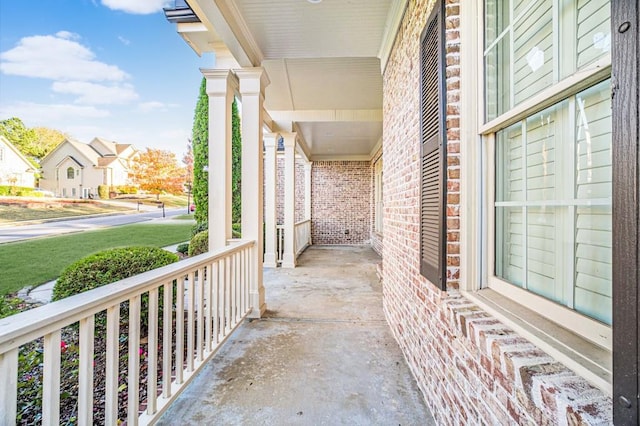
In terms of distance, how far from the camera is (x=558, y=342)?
3.00ft

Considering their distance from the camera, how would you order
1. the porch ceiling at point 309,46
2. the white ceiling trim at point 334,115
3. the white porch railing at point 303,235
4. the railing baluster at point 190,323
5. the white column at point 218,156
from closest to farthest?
the railing baluster at point 190,323, the porch ceiling at point 309,46, the white column at point 218,156, the white ceiling trim at point 334,115, the white porch railing at point 303,235

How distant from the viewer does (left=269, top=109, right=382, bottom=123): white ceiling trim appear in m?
5.43

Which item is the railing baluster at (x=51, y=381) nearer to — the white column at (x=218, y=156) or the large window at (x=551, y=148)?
the large window at (x=551, y=148)

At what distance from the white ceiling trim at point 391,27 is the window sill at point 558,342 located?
229cm

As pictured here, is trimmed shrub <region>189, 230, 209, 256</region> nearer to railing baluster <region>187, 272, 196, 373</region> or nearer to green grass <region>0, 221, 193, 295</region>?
green grass <region>0, 221, 193, 295</region>

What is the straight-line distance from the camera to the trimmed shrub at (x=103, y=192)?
472 centimetres

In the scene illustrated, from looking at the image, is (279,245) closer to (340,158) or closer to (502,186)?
(340,158)

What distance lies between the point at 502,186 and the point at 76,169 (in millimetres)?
4747

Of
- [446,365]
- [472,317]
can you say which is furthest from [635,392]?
[446,365]

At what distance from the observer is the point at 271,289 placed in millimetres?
4539

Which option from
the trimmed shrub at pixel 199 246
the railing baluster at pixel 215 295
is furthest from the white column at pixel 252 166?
the trimmed shrub at pixel 199 246

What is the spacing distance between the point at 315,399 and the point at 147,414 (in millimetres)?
947

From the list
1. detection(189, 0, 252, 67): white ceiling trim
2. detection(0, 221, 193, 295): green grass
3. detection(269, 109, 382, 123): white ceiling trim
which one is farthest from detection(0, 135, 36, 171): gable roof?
detection(269, 109, 382, 123): white ceiling trim

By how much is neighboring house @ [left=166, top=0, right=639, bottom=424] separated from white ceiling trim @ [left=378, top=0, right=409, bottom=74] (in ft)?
0.06
